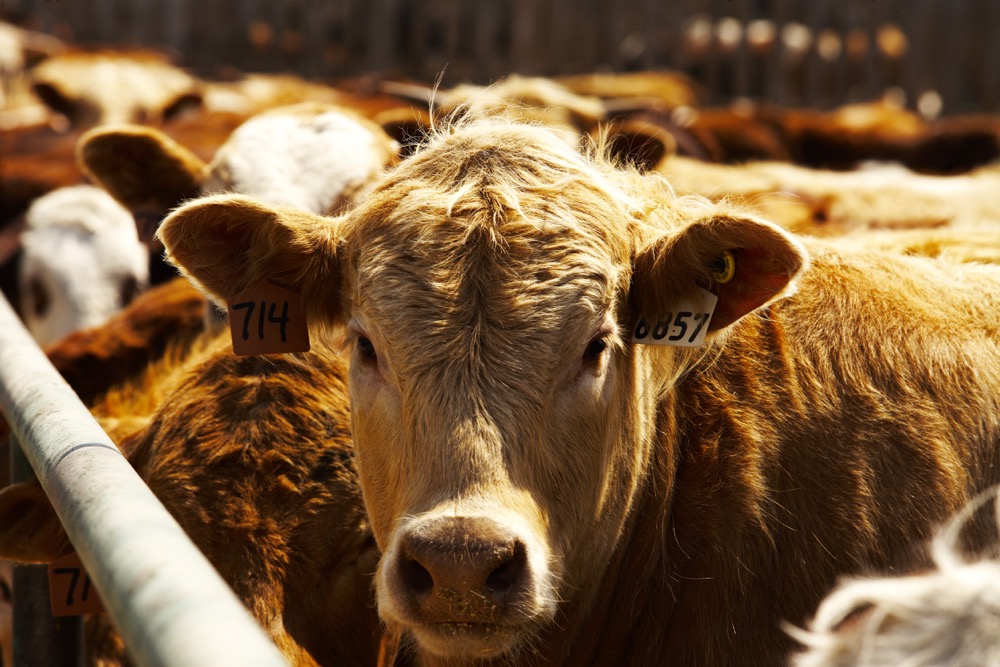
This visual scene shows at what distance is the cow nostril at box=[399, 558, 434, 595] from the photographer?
2.11 m

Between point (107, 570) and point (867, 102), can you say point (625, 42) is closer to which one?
point (867, 102)

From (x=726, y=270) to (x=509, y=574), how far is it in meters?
0.79

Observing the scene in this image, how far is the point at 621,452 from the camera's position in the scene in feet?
8.25

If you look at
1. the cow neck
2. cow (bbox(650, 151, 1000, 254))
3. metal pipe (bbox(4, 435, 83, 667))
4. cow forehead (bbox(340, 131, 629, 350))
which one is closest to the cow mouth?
the cow neck

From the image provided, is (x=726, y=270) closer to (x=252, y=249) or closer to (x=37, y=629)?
(x=252, y=249)

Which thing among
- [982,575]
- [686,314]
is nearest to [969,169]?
[686,314]

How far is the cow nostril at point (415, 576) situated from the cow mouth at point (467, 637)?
76 millimetres

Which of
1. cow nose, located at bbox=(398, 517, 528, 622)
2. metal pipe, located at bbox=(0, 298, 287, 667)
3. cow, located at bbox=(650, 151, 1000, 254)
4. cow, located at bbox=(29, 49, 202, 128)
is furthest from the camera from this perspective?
cow, located at bbox=(29, 49, 202, 128)

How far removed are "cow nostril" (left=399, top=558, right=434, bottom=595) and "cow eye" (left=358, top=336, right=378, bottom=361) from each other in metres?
0.52

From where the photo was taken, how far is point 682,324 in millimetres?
2463

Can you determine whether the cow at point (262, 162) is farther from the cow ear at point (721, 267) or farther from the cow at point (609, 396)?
the cow ear at point (721, 267)

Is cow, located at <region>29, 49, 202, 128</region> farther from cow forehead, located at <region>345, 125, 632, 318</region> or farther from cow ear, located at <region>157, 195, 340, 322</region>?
cow forehead, located at <region>345, 125, 632, 318</region>

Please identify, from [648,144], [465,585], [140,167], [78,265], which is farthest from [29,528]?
[648,144]

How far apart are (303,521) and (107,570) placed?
1.63 metres
